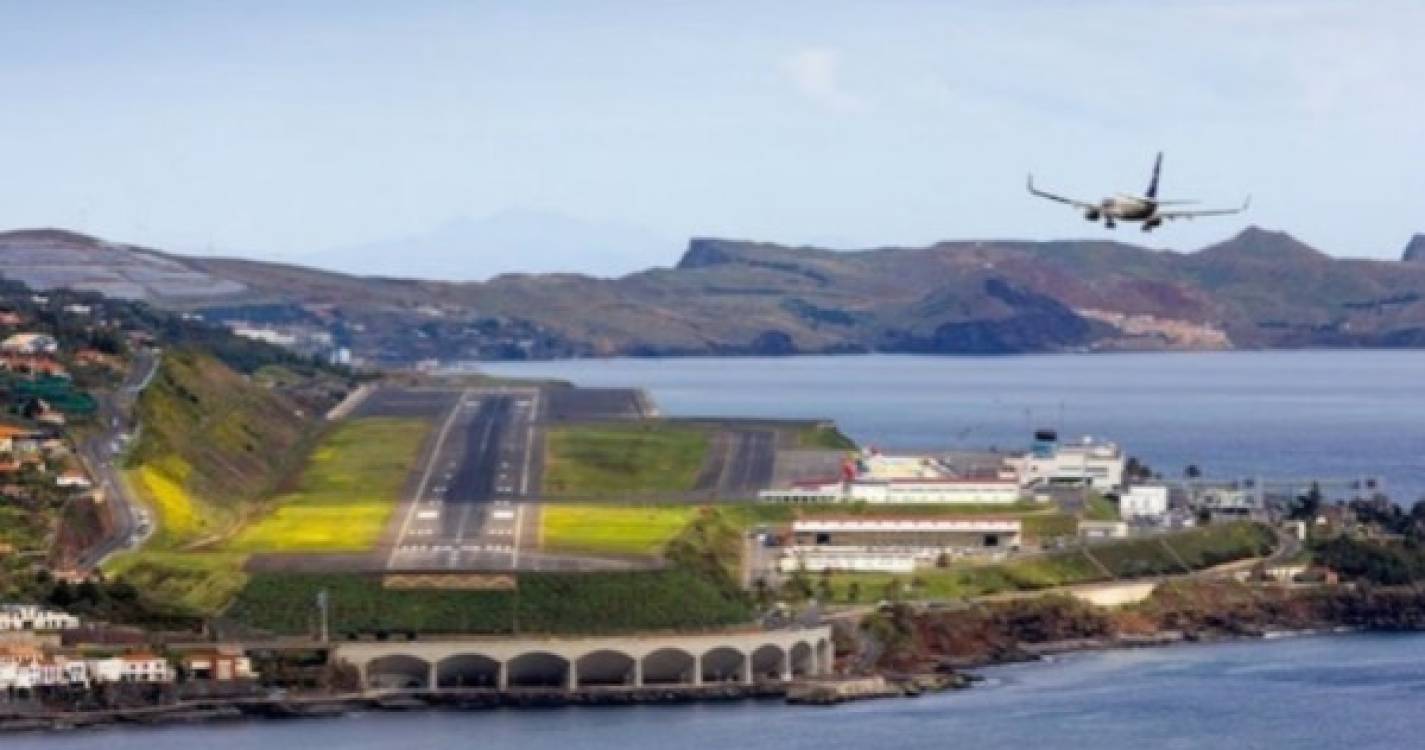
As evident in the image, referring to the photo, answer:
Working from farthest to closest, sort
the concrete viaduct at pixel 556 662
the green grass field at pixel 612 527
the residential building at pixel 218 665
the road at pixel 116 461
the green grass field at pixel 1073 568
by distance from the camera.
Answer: the green grass field at pixel 612 527 → the road at pixel 116 461 → the green grass field at pixel 1073 568 → the concrete viaduct at pixel 556 662 → the residential building at pixel 218 665

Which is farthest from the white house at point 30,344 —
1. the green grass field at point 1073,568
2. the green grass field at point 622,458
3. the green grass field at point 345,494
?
the green grass field at point 1073,568

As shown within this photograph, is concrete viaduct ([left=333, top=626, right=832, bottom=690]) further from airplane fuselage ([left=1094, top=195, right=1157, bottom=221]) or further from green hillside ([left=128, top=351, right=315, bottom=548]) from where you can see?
airplane fuselage ([left=1094, top=195, right=1157, bottom=221])

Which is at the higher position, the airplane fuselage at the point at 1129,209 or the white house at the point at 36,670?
the airplane fuselage at the point at 1129,209

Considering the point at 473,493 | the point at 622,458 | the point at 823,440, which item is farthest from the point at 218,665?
the point at 823,440

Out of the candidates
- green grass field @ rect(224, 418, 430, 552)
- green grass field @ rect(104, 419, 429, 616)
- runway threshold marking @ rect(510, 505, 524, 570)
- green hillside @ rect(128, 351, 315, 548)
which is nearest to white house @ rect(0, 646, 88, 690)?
green grass field @ rect(104, 419, 429, 616)

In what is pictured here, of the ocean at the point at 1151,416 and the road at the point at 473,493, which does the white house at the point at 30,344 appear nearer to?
the road at the point at 473,493

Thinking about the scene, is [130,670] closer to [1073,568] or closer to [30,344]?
[1073,568]
